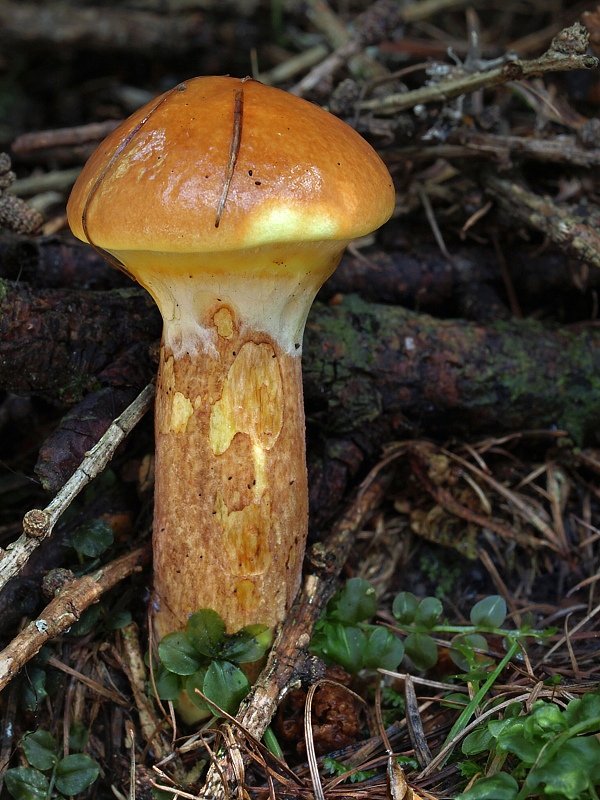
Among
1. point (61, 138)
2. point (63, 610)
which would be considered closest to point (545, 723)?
point (63, 610)

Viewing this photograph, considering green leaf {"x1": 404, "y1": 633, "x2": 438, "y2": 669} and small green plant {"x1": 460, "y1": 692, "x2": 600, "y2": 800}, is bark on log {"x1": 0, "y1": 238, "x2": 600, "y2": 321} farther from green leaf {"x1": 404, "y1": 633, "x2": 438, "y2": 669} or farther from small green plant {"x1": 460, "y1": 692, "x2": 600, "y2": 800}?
small green plant {"x1": 460, "y1": 692, "x2": 600, "y2": 800}

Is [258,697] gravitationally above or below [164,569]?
below

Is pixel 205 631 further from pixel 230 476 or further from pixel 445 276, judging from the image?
pixel 445 276

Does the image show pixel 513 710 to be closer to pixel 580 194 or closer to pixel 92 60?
pixel 580 194

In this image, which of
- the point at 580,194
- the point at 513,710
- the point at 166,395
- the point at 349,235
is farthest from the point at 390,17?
the point at 513,710

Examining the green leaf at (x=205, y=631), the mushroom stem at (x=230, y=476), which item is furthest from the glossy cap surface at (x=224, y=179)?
the green leaf at (x=205, y=631)

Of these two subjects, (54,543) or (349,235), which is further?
(54,543)

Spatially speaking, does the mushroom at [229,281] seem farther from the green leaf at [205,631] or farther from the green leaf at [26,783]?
the green leaf at [26,783]
